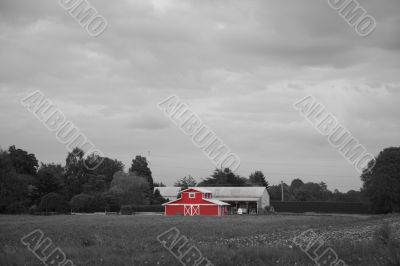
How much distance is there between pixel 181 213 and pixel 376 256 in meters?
70.7

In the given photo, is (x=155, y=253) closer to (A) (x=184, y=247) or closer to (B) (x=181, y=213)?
(A) (x=184, y=247)

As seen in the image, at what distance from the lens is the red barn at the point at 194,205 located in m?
85.6

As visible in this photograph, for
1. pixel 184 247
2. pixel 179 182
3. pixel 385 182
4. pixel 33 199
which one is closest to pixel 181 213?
pixel 33 199

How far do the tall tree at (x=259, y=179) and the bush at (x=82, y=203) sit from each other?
5993cm

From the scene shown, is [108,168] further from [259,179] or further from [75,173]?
[259,179]

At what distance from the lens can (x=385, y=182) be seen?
7744cm

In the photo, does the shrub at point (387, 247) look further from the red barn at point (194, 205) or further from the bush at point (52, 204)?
the red barn at point (194, 205)

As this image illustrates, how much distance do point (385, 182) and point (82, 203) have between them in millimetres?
46573

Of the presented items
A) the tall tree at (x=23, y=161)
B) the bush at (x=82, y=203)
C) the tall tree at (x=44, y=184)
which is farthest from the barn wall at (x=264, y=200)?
the tall tree at (x=23, y=161)

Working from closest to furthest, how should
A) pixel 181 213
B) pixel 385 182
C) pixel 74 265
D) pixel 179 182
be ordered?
pixel 74 265, pixel 385 182, pixel 181 213, pixel 179 182

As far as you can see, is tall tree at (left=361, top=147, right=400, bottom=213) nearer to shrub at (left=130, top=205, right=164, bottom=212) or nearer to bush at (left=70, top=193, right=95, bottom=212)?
shrub at (left=130, top=205, right=164, bottom=212)

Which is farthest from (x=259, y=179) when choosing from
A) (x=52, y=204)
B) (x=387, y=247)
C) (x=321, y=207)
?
(x=387, y=247)

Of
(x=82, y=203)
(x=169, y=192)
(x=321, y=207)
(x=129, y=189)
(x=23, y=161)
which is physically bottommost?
(x=82, y=203)

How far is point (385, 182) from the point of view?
77438mm
